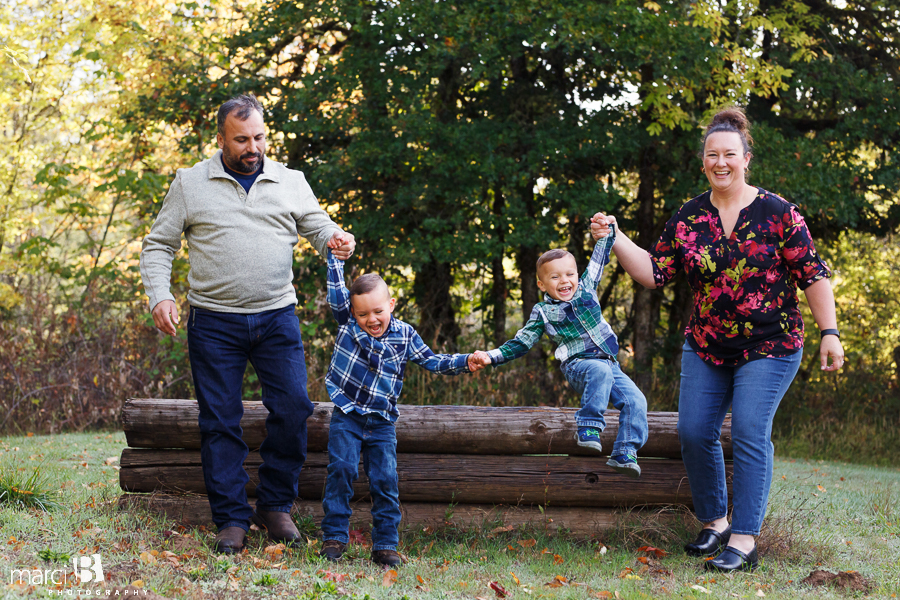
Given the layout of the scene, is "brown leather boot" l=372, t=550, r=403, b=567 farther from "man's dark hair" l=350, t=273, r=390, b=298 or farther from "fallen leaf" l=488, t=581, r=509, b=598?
"man's dark hair" l=350, t=273, r=390, b=298

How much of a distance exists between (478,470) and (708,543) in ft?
4.39

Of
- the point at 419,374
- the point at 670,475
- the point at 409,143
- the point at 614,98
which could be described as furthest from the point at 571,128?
the point at 670,475

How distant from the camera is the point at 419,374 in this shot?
938 cm

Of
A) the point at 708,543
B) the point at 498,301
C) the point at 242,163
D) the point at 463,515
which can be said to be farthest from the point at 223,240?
the point at 498,301

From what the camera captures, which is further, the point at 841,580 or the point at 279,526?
the point at 279,526

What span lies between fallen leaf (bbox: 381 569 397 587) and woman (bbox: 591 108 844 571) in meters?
1.61

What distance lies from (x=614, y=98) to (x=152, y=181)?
672cm

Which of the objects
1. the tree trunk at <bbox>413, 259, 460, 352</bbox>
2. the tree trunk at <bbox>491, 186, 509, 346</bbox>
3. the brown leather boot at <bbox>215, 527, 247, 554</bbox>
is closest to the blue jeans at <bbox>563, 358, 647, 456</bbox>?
the brown leather boot at <bbox>215, 527, 247, 554</bbox>

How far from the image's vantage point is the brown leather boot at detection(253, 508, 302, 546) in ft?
13.8

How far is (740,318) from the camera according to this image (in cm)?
393

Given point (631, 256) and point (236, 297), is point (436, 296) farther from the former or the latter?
point (236, 297)

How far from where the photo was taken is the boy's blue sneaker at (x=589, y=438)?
13.3 ft

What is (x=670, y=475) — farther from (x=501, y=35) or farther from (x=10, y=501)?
(x=501, y=35)

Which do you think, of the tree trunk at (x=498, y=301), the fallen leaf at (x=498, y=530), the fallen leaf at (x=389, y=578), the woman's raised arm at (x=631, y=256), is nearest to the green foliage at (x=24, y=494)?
the fallen leaf at (x=389, y=578)
